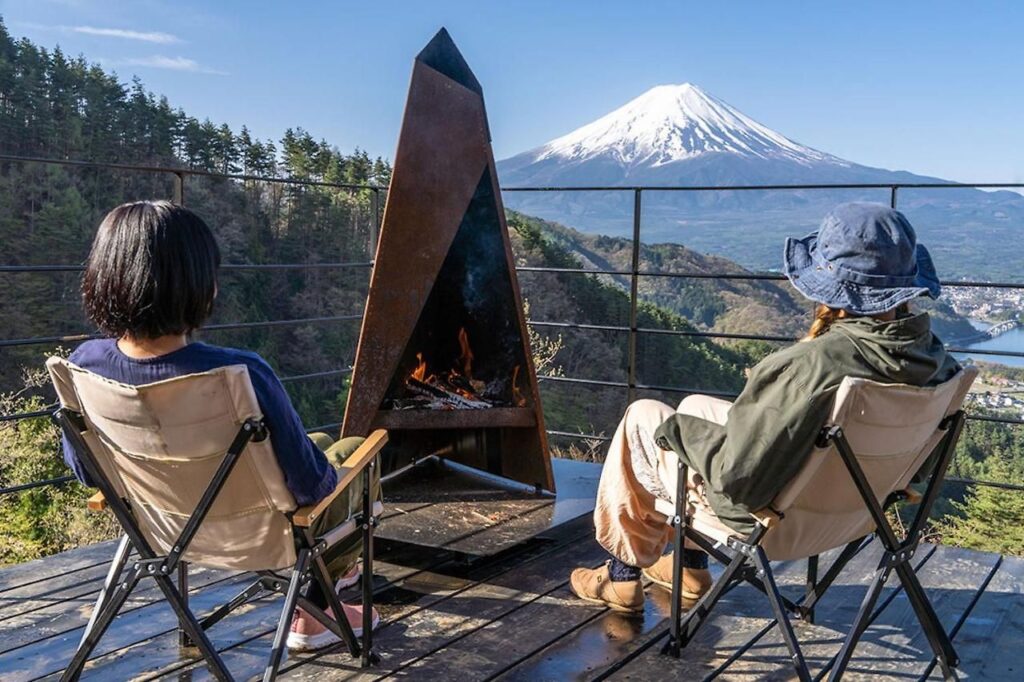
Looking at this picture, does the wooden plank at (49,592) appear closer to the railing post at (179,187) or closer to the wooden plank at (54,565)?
the wooden plank at (54,565)

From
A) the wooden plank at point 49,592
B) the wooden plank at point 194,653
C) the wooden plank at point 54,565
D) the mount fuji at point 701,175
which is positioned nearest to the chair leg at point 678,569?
the wooden plank at point 194,653

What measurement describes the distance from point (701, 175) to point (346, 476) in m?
36.2

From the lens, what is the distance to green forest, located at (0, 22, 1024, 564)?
872 inches

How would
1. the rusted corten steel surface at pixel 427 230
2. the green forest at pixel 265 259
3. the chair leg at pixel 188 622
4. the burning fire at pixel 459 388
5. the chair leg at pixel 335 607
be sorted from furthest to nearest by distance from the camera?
1. the green forest at pixel 265 259
2. the burning fire at pixel 459 388
3. the rusted corten steel surface at pixel 427 230
4. the chair leg at pixel 335 607
5. the chair leg at pixel 188 622

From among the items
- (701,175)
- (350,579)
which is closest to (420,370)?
(350,579)

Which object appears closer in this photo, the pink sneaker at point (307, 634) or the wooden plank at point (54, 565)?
the pink sneaker at point (307, 634)

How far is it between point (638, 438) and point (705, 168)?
1422 inches

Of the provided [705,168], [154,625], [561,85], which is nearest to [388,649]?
[154,625]

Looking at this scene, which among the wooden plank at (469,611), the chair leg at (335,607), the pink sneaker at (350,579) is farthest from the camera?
the pink sneaker at (350,579)

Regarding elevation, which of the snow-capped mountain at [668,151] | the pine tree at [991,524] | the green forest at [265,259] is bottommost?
the pine tree at [991,524]

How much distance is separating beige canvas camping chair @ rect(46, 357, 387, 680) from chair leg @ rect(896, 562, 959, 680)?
1.25 m

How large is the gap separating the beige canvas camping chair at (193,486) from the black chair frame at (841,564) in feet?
2.71

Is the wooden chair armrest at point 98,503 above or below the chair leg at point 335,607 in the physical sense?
above

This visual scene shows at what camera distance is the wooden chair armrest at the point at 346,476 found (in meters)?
1.79
